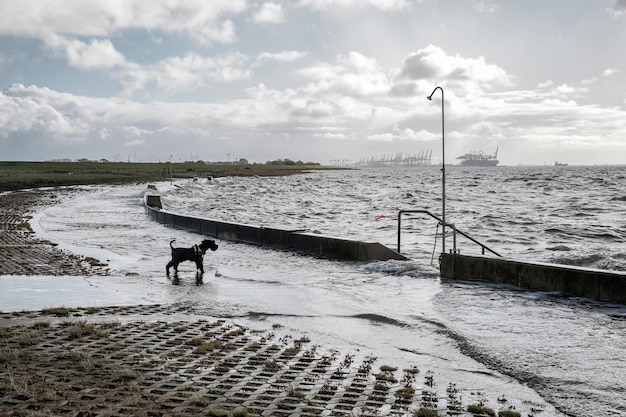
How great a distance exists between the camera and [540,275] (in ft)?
41.8

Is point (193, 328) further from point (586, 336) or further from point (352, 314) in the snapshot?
point (586, 336)

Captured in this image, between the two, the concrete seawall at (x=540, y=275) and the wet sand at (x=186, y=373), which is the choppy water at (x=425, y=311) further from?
the wet sand at (x=186, y=373)

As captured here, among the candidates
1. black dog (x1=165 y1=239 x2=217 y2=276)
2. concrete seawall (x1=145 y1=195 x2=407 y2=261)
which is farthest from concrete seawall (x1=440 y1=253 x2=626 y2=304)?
black dog (x1=165 y1=239 x2=217 y2=276)

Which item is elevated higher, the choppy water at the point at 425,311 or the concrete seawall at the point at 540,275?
the concrete seawall at the point at 540,275

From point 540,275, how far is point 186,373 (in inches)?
348

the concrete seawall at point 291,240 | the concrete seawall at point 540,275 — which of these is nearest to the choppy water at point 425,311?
the concrete seawall at point 540,275

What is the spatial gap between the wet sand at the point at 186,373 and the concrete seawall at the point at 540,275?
6276mm

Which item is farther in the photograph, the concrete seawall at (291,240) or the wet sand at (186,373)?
the concrete seawall at (291,240)

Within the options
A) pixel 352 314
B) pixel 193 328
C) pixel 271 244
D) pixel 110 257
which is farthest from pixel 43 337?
pixel 271 244

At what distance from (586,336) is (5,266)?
521 inches

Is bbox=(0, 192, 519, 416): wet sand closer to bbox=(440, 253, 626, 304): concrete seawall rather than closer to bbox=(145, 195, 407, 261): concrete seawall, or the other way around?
bbox=(440, 253, 626, 304): concrete seawall

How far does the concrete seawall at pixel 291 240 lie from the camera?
17.4 meters

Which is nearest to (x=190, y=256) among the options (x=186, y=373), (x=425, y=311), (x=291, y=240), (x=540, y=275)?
(x=425, y=311)

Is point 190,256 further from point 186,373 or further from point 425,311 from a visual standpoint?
point 186,373
